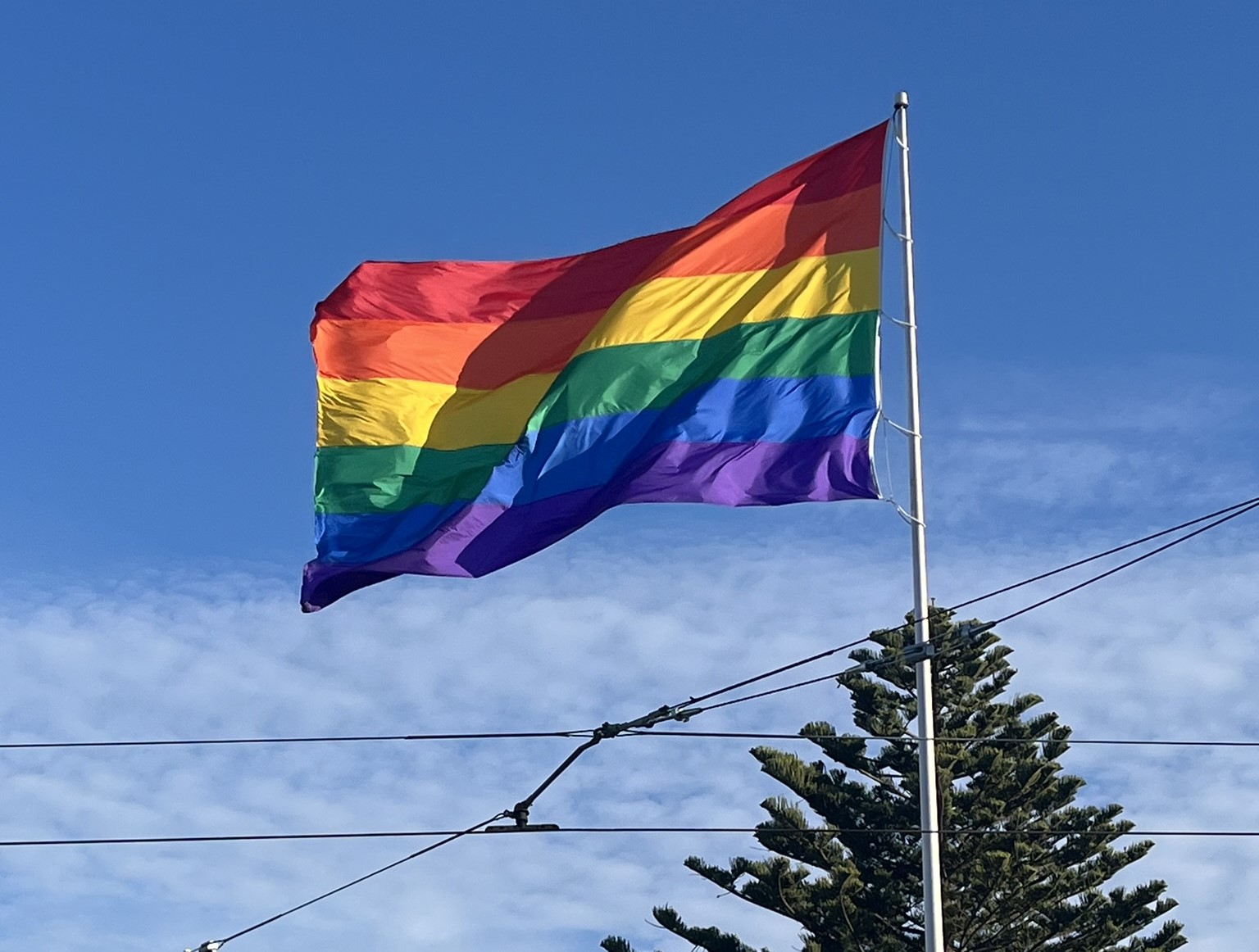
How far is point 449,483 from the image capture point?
1332 centimetres

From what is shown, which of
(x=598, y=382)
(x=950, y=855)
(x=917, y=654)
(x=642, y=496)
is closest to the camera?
(x=917, y=654)

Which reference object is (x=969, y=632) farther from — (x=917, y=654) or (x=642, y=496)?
(x=642, y=496)

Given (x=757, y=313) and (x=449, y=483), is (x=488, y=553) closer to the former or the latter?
(x=449, y=483)

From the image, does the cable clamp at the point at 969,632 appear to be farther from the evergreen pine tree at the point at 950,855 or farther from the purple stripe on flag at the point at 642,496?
the evergreen pine tree at the point at 950,855

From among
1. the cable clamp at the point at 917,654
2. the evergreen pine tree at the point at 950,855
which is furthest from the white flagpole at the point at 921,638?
the evergreen pine tree at the point at 950,855

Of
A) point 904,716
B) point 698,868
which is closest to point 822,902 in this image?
point 698,868

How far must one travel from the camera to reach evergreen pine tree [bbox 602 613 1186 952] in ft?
91.0

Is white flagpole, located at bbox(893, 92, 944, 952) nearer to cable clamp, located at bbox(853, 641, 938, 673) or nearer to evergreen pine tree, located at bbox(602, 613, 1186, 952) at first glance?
cable clamp, located at bbox(853, 641, 938, 673)

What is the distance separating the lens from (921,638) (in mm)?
11938

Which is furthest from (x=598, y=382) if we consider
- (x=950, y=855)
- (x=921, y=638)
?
(x=950, y=855)

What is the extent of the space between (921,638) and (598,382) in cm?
289

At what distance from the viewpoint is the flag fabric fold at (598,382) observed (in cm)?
1258

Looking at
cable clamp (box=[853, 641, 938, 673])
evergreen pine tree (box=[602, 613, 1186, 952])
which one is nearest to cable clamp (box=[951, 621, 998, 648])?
cable clamp (box=[853, 641, 938, 673])

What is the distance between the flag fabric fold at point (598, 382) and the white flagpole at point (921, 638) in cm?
27
